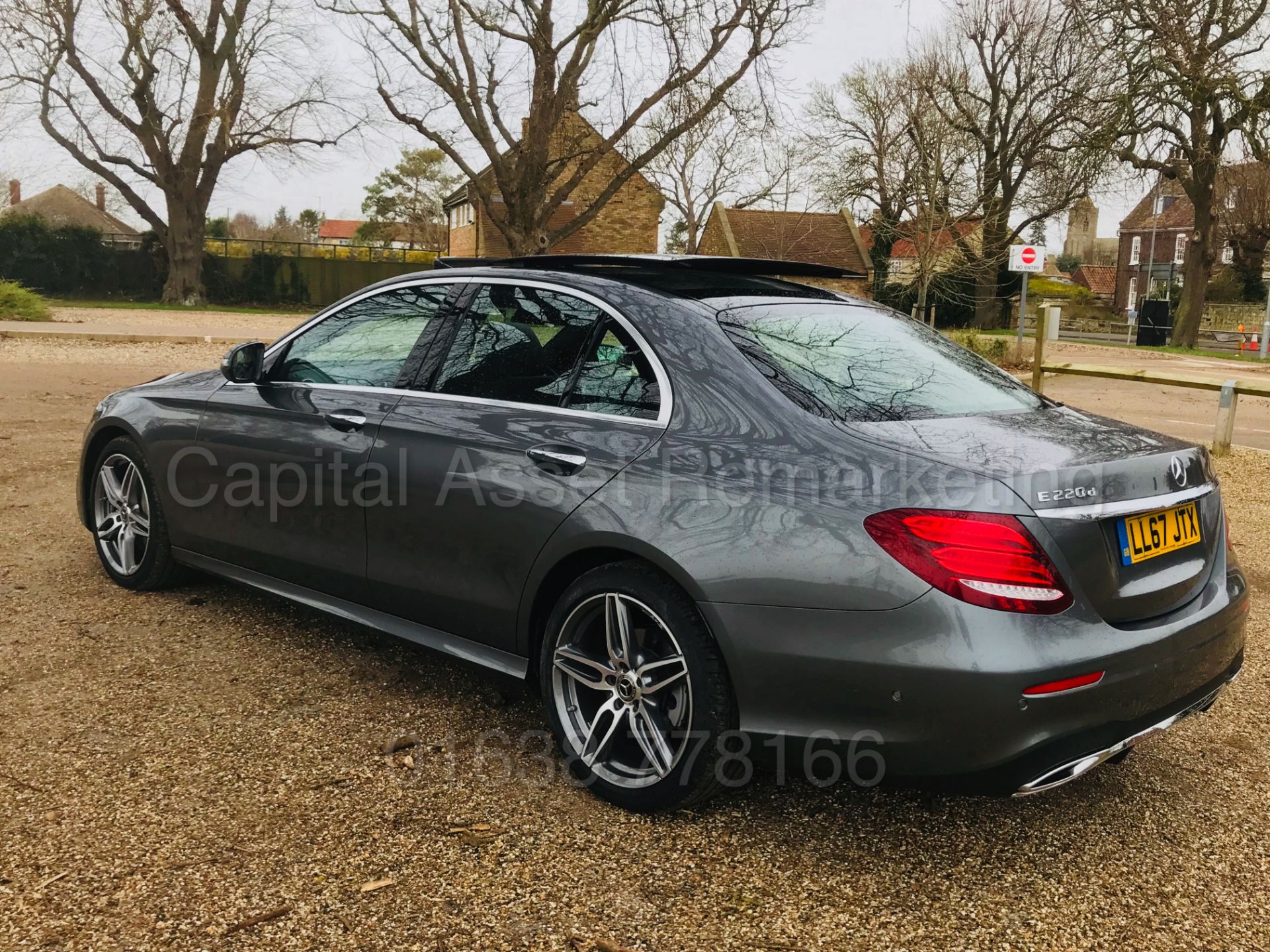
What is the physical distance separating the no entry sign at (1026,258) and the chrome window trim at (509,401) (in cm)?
1572

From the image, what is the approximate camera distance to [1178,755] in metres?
3.42

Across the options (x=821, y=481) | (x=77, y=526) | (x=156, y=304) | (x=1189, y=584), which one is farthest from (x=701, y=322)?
(x=156, y=304)

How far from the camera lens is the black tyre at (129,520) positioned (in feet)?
14.9

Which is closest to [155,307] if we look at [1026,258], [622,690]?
[1026,258]

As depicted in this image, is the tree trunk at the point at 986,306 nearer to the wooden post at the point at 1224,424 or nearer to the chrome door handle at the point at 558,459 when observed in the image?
the wooden post at the point at 1224,424

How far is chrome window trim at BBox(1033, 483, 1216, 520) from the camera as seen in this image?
2.38 metres

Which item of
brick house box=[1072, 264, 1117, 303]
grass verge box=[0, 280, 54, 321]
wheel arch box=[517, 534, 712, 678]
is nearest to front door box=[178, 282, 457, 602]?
wheel arch box=[517, 534, 712, 678]

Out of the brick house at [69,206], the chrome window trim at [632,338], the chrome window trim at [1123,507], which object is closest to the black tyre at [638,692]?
the chrome window trim at [632,338]

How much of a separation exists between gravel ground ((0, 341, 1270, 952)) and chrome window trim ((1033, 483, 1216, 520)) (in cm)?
95

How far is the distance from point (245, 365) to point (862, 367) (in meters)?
2.45

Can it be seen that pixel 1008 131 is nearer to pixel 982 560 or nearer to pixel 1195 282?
pixel 1195 282

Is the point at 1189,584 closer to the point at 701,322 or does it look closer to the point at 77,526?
the point at 701,322

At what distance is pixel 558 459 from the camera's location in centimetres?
296

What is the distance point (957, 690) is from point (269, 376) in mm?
2957
